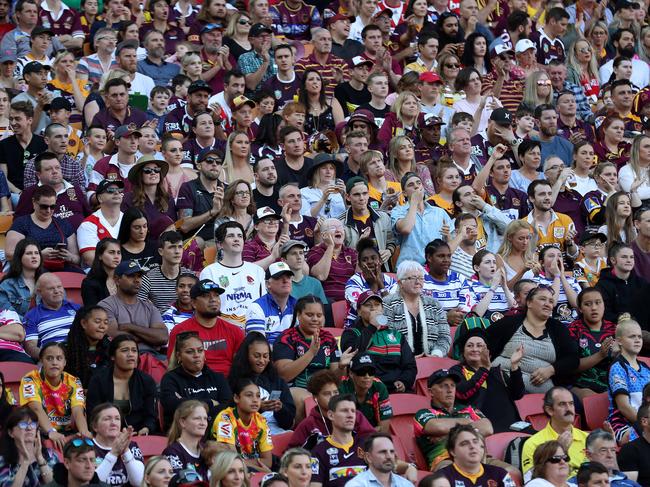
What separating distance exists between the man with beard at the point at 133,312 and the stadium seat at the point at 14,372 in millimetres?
682

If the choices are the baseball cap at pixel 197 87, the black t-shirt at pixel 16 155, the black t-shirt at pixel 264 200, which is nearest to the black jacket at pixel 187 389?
the black t-shirt at pixel 264 200

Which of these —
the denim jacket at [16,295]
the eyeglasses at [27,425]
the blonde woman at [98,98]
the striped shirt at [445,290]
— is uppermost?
the eyeglasses at [27,425]

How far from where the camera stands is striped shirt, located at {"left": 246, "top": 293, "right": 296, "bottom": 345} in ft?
35.6

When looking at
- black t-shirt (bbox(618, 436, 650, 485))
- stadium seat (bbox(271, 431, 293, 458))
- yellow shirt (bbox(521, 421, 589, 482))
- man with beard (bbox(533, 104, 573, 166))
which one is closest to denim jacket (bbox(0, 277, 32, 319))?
stadium seat (bbox(271, 431, 293, 458))

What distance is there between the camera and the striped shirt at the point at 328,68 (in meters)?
15.0

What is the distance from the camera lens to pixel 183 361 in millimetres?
9812

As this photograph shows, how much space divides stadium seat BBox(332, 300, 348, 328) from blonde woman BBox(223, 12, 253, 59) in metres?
4.65

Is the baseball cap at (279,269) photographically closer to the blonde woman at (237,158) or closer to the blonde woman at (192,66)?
the blonde woman at (237,158)

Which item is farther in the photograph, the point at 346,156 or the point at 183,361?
the point at 346,156

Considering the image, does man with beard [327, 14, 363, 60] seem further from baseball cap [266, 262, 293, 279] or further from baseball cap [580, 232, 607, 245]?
baseball cap [266, 262, 293, 279]

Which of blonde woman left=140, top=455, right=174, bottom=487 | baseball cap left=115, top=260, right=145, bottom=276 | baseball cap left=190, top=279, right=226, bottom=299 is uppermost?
blonde woman left=140, top=455, right=174, bottom=487

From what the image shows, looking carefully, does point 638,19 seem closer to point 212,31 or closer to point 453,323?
point 212,31

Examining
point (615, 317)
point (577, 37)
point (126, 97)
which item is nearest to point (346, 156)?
point (126, 97)

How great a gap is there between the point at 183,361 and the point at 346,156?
4.10m
